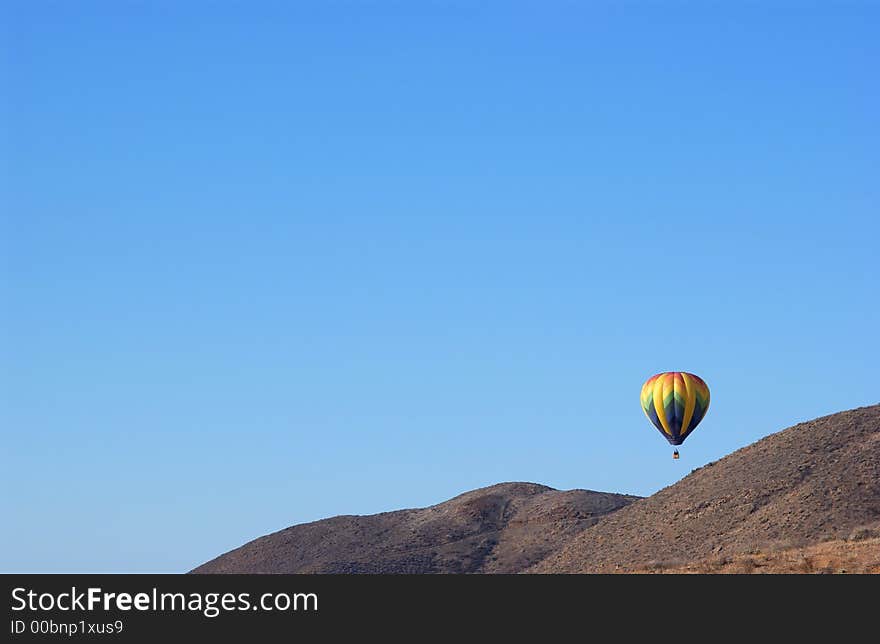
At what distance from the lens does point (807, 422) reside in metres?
116

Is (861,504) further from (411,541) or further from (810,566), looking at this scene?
(411,541)

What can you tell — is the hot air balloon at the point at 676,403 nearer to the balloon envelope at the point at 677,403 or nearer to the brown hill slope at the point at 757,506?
the balloon envelope at the point at 677,403

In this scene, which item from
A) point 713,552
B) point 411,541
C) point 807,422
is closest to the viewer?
point 713,552

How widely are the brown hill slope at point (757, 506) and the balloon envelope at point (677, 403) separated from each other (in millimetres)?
7513

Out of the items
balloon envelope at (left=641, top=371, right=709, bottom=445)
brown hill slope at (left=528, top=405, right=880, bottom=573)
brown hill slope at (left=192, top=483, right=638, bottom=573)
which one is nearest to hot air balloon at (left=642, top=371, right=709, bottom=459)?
balloon envelope at (left=641, top=371, right=709, bottom=445)

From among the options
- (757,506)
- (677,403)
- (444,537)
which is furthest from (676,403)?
(444,537)

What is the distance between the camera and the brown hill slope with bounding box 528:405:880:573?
94375mm

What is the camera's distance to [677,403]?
100 m

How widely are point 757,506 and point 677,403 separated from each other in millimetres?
10028

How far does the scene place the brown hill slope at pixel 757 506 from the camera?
310 ft
